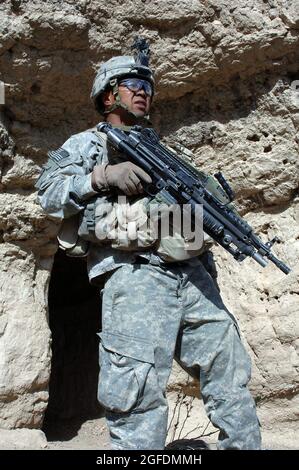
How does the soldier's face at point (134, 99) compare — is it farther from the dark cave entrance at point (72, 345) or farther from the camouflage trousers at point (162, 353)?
the dark cave entrance at point (72, 345)

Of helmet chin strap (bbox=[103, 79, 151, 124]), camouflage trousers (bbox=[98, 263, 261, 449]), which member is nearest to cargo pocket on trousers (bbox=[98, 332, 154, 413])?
camouflage trousers (bbox=[98, 263, 261, 449])

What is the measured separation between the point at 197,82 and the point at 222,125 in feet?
0.92

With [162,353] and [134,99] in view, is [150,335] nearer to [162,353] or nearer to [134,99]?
[162,353]

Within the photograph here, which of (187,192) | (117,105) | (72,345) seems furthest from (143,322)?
(72,345)

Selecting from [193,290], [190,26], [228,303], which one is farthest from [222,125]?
[193,290]

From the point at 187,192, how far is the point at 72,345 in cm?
255

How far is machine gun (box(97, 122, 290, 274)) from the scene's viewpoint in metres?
3.13

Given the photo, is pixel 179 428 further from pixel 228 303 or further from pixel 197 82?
pixel 197 82

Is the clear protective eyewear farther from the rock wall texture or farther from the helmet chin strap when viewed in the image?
the rock wall texture

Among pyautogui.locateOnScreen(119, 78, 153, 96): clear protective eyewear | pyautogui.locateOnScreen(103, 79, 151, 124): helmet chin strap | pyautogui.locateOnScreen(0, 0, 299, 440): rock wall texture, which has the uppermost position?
pyautogui.locateOnScreen(119, 78, 153, 96): clear protective eyewear

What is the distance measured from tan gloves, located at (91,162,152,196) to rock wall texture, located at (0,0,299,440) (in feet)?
4.11

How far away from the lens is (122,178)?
309 centimetres

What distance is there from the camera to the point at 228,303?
14.8 ft

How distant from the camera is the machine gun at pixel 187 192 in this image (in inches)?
123
